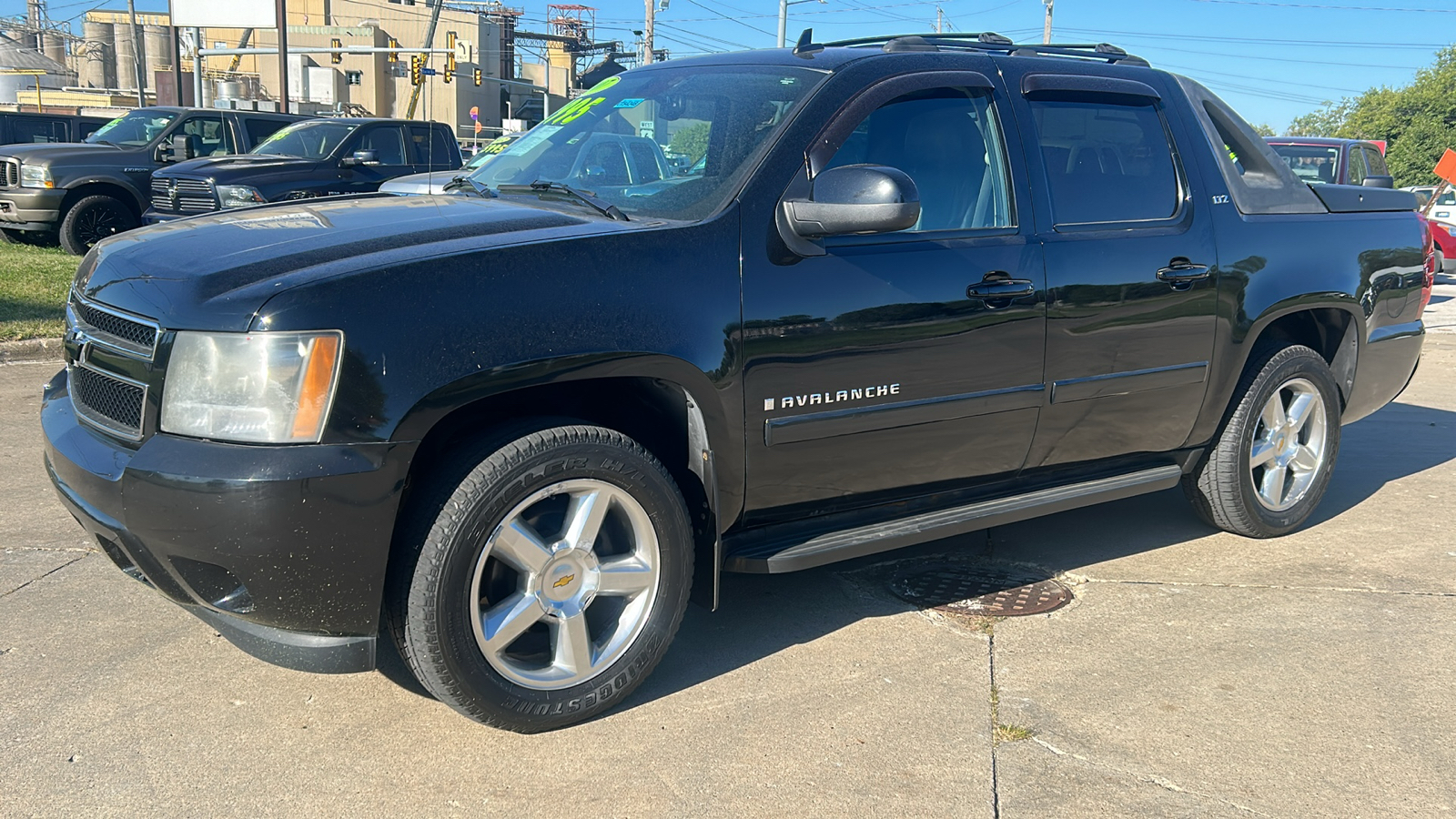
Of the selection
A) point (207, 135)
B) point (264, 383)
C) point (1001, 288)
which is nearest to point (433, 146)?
point (207, 135)

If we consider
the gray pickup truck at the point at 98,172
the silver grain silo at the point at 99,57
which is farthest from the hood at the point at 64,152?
the silver grain silo at the point at 99,57

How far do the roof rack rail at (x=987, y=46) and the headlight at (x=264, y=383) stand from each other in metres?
2.27

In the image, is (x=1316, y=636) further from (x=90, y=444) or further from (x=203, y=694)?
(x=90, y=444)

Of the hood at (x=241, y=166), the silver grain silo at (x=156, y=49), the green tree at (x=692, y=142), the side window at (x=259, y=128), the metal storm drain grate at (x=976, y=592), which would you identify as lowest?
the metal storm drain grate at (x=976, y=592)

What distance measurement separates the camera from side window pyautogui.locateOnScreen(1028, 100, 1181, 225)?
4090 mm

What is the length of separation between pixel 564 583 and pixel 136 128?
1315 cm

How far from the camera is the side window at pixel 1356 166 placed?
13.6m

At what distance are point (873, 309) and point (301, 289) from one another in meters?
1.62

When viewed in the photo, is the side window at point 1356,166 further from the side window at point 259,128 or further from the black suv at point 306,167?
the side window at point 259,128

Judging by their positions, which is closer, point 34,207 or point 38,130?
point 34,207

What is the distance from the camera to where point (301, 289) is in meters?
2.70

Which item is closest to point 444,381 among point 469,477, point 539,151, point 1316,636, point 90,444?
point 469,477

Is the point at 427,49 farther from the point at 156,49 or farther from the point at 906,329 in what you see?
the point at 156,49

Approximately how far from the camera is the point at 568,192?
376 cm
